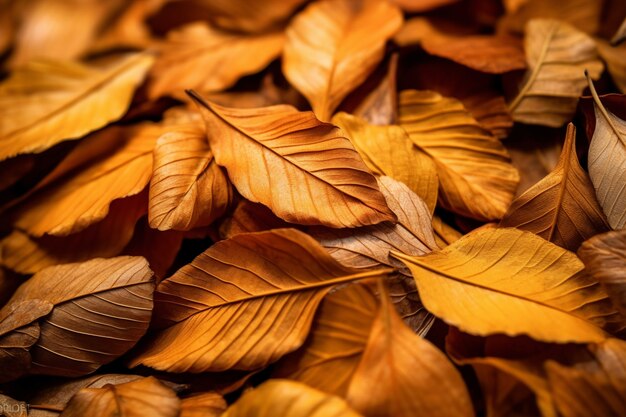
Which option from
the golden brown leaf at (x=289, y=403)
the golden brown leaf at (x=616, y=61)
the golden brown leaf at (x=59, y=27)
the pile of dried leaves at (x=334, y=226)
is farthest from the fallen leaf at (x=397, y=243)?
the golden brown leaf at (x=59, y=27)

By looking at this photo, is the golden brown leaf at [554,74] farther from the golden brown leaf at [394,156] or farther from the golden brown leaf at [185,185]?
the golden brown leaf at [185,185]

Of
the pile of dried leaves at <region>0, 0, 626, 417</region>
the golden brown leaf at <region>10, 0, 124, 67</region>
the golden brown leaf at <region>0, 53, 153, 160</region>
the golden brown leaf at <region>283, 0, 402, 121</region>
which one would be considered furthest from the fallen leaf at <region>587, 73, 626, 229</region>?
the golden brown leaf at <region>10, 0, 124, 67</region>

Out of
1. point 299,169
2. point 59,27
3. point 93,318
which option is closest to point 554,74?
point 299,169

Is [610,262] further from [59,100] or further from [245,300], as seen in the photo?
[59,100]

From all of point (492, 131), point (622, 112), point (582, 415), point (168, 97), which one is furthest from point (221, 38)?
point (582, 415)

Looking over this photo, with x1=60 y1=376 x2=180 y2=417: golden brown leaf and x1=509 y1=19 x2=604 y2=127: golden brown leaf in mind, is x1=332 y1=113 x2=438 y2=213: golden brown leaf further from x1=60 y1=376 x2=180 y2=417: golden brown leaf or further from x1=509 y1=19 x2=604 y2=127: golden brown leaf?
x1=60 y1=376 x2=180 y2=417: golden brown leaf

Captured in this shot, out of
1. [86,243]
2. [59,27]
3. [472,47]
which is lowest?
[86,243]
